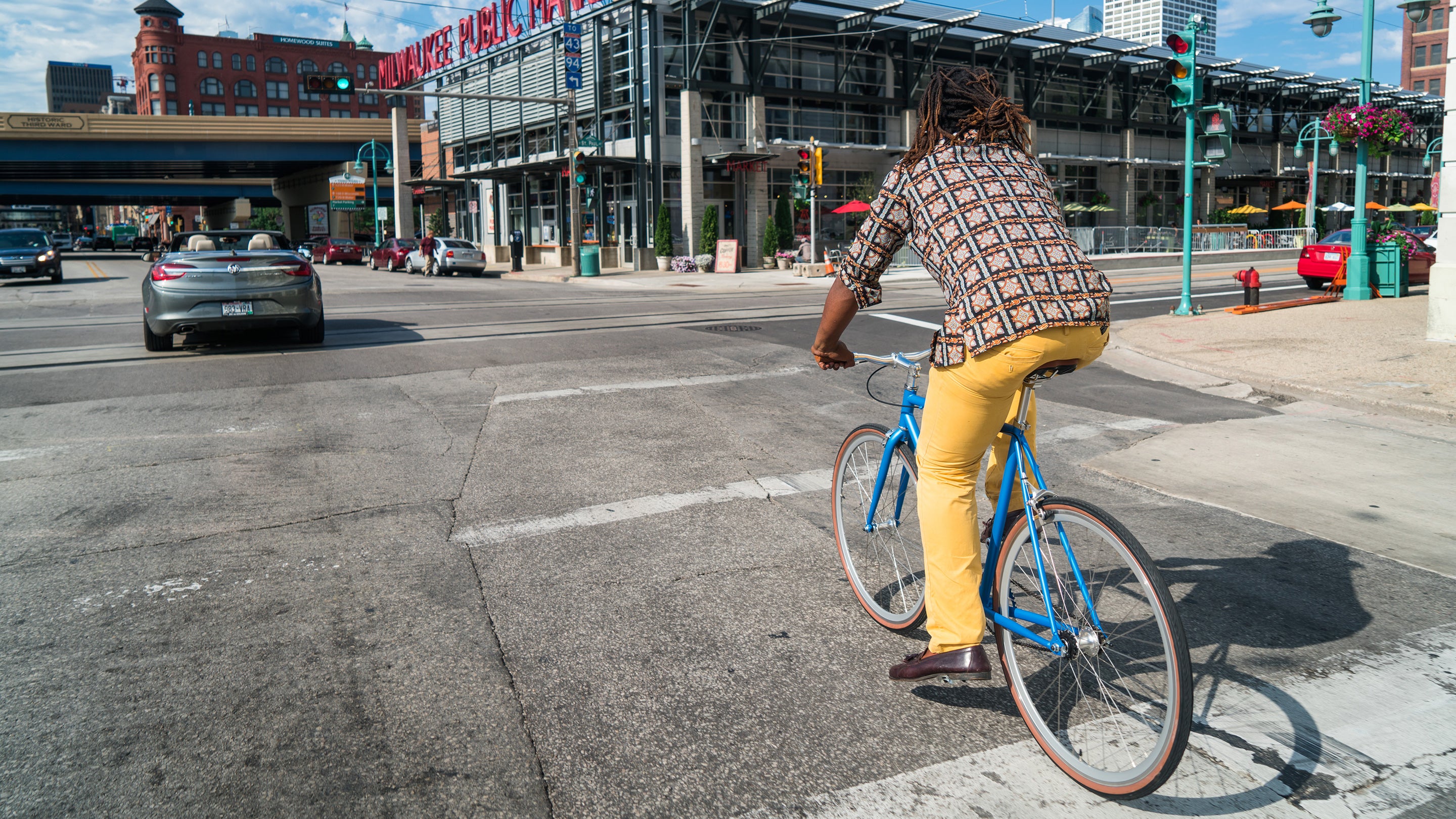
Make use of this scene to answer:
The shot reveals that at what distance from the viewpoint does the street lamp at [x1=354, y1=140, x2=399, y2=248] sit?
191 feet

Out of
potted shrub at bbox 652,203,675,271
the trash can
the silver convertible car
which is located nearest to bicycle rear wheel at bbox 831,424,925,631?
the silver convertible car

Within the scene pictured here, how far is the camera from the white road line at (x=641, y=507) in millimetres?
5188

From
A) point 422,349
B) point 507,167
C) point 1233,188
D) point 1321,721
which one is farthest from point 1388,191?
point 1321,721

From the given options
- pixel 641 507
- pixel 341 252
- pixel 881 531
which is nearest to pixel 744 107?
pixel 341 252

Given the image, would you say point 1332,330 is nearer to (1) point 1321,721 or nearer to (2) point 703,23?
(1) point 1321,721

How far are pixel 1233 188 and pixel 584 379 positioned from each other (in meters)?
61.0

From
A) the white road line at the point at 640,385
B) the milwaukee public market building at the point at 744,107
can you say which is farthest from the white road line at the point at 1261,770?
the milwaukee public market building at the point at 744,107

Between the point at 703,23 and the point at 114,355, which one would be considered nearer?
the point at 114,355

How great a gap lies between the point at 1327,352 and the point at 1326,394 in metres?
2.58

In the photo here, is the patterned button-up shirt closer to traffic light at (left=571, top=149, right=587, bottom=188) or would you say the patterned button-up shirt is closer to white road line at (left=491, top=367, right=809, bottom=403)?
white road line at (left=491, top=367, right=809, bottom=403)

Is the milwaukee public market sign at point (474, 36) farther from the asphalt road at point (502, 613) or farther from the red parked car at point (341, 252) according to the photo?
the asphalt road at point (502, 613)

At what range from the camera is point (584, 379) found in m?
9.98

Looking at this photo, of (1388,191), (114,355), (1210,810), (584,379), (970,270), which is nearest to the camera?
(1210,810)

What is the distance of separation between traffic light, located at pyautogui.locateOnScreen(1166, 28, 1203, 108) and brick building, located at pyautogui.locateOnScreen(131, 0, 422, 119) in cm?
11456
